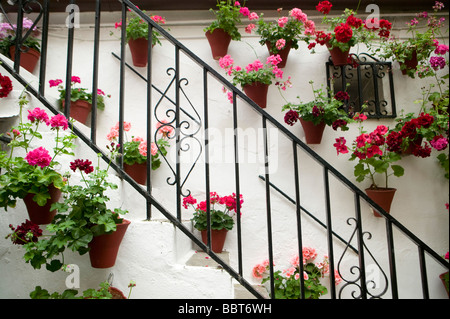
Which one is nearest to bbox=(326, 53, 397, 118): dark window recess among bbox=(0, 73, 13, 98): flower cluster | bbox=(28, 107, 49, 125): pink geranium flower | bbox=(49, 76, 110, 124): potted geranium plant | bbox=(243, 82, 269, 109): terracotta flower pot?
bbox=(243, 82, 269, 109): terracotta flower pot

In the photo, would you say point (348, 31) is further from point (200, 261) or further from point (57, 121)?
point (57, 121)

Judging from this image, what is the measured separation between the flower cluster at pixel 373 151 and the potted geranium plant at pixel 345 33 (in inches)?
25.0

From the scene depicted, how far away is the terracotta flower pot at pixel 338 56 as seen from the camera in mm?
2625

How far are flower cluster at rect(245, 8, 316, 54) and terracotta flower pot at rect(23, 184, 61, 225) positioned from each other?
7.21 feet

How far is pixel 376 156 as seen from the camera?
261 cm

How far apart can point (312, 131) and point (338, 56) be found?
0.78 m

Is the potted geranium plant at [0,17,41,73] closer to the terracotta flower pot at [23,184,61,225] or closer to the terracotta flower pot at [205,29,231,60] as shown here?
the terracotta flower pot at [205,29,231,60]

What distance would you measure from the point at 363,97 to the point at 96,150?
2678mm

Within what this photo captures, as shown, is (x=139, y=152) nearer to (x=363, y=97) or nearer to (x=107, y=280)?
(x=107, y=280)

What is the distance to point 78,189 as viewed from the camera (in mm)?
1222

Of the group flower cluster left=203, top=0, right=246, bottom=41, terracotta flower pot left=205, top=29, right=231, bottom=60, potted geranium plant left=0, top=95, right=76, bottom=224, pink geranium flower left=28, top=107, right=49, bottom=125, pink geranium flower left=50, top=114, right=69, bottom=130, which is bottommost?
potted geranium plant left=0, top=95, right=76, bottom=224

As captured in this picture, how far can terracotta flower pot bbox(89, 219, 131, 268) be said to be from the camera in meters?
1.21
